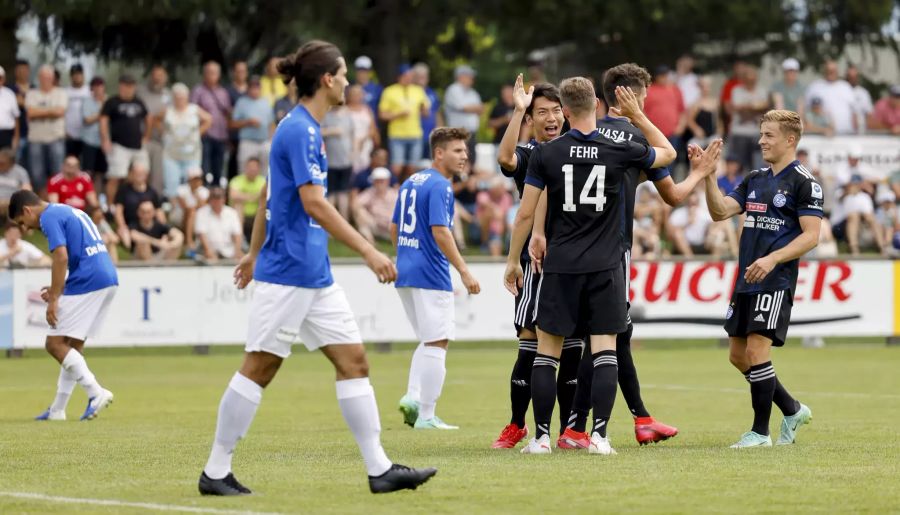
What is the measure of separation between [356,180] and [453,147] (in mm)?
14904

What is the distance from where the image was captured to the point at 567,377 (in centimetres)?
1057

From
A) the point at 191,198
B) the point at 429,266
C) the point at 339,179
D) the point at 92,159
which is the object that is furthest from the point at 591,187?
the point at 92,159

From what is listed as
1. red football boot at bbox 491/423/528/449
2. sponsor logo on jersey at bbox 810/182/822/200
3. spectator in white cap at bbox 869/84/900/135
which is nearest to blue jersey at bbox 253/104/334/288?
red football boot at bbox 491/423/528/449

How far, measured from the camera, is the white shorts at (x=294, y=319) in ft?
24.9

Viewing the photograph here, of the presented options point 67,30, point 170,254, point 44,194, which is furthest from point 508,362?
point 67,30

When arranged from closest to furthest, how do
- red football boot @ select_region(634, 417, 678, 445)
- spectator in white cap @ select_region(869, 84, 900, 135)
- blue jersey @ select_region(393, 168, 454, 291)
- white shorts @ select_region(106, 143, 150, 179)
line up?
1. red football boot @ select_region(634, 417, 678, 445)
2. blue jersey @ select_region(393, 168, 454, 291)
3. white shorts @ select_region(106, 143, 150, 179)
4. spectator in white cap @ select_region(869, 84, 900, 135)

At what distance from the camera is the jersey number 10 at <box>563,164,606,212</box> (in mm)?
9539

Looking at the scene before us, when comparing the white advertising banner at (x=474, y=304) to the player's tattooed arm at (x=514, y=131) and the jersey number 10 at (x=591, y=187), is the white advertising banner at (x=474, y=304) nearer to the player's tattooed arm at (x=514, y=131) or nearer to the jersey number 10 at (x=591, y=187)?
the player's tattooed arm at (x=514, y=131)

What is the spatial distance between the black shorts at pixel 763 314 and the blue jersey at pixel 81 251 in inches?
238

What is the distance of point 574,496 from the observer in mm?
7648

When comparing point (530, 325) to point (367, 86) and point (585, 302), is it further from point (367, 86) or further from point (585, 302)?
point (367, 86)

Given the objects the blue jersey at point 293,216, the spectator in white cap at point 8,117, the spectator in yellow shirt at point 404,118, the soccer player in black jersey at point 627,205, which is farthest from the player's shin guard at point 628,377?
the spectator in yellow shirt at point 404,118

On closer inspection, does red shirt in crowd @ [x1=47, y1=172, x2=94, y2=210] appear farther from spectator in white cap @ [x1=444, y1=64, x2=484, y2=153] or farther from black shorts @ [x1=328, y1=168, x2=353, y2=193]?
spectator in white cap @ [x1=444, y1=64, x2=484, y2=153]

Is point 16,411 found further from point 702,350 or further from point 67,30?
point 67,30
